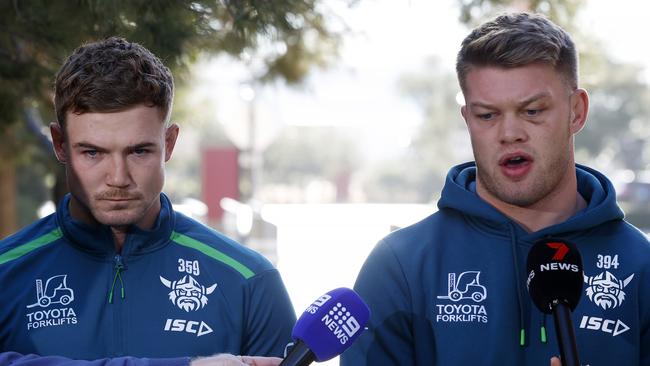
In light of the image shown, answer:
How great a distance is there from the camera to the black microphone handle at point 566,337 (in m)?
2.75

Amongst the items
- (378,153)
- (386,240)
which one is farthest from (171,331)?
(378,153)

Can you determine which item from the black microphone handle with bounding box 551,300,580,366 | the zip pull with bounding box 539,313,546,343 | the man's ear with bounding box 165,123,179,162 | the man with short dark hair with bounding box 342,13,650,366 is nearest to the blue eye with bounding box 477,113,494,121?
the man with short dark hair with bounding box 342,13,650,366

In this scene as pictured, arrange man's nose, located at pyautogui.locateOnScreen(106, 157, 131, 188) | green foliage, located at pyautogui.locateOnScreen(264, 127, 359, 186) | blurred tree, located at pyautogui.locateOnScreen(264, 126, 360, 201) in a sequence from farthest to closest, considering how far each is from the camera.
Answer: green foliage, located at pyautogui.locateOnScreen(264, 127, 359, 186), blurred tree, located at pyautogui.locateOnScreen(264, 126, 360, 201), man's nose, located at pyautogui.locateOnScreen(106, 157, 131, 188)

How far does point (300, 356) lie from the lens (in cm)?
269

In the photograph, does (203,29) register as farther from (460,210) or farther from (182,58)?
(460,210)

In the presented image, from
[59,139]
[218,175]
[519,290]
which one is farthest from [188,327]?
[218,175]

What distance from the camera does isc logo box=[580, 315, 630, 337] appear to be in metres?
3.34

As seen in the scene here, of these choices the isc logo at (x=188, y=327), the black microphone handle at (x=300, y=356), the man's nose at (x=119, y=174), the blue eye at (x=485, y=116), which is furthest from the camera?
the blue eye at (x=485, y=116)

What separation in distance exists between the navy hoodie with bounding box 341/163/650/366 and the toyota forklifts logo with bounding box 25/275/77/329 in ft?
2.87

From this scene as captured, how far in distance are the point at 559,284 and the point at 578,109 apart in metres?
0.86

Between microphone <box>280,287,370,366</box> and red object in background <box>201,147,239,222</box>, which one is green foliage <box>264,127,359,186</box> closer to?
red object in background <box>201,147,239,222</box>

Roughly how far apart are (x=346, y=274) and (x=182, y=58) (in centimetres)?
1261

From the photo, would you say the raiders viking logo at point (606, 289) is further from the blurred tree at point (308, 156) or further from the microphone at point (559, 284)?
the blurred tree at point (308, 156)

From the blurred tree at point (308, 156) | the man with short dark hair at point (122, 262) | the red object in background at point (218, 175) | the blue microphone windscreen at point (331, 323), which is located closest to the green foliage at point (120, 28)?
the man with short dark hair at point (122, 262)
